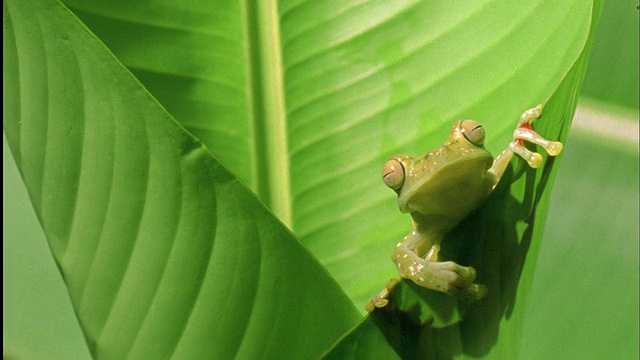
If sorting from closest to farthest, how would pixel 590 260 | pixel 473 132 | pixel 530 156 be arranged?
pixel 530 156 < pixel 473 132 < pixel 590 260

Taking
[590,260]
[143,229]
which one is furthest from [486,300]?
[590,260]

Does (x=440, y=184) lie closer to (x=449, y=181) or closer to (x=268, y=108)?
(x=449, y=181)

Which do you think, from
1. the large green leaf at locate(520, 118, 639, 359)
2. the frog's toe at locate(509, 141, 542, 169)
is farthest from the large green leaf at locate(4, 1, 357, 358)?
the large green leaf at locate(520, 118, 639, 359)

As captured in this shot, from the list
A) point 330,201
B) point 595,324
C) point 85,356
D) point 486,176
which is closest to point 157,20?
point 330,201

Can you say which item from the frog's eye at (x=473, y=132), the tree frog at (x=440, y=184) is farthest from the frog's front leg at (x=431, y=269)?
the frog's eye at (x=473, y=132)

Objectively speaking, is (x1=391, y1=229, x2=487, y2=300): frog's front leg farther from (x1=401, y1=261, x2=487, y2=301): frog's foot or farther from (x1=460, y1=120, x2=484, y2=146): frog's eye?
(x1=460, y1=120, x2=484, y2=146): frog's eye

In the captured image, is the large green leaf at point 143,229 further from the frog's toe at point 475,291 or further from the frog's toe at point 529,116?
the frog's toe at point 529,116

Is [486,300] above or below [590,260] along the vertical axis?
above
